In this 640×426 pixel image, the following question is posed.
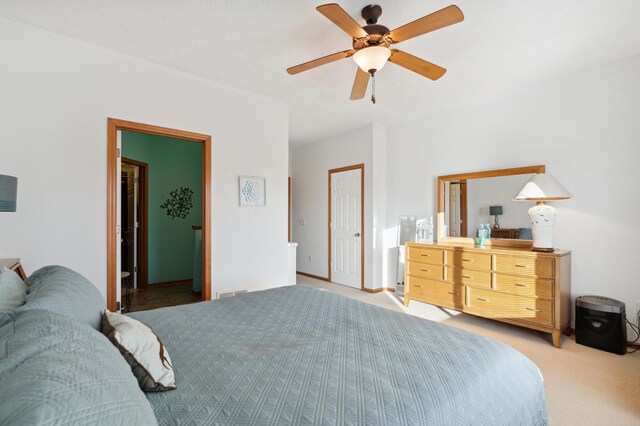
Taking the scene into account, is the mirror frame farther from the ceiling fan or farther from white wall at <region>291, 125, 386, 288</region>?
the ceiling fan

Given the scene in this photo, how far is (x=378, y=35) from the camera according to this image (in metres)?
2.04

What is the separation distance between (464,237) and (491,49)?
2.20 m

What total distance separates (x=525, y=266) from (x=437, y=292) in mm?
1023

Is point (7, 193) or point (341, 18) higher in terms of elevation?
point (341, 18)

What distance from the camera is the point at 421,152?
14.8 ft

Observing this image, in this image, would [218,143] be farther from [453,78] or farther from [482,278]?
[482,278]

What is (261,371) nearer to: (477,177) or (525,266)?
(525,266)

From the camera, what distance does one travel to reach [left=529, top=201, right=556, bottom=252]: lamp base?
3068 mm

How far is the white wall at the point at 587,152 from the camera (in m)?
2.88

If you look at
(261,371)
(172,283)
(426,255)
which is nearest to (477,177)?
(426,255)

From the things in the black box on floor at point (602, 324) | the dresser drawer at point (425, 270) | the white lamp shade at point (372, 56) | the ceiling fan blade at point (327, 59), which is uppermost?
the ceiling fan blade at point (327, 59)

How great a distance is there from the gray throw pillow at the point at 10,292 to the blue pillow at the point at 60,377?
1.22 feet

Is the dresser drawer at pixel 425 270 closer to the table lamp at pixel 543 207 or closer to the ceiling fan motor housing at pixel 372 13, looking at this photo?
the table lamp at pixel 543 207

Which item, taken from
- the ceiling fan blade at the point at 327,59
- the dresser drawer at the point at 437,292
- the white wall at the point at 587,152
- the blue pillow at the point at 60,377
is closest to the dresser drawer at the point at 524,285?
the dresser drawer at the point at 437,292
